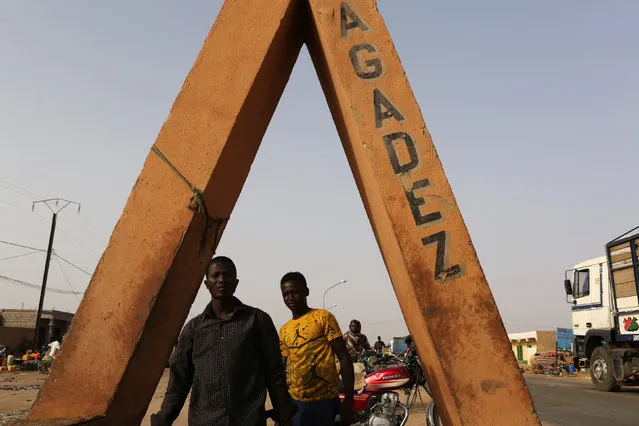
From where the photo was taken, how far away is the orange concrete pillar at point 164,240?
2770 millimetres

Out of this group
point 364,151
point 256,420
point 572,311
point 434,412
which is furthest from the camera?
point 572,311

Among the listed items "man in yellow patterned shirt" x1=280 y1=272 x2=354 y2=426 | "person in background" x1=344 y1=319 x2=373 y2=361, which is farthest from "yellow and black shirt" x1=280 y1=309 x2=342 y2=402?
"person in background" x1=344 y1=319 x2=373 y2=361

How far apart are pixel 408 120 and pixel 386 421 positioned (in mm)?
3417

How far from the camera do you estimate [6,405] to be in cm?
1099

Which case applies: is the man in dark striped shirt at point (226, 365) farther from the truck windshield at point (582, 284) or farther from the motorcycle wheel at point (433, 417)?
the truck windshield at point (582, 284)

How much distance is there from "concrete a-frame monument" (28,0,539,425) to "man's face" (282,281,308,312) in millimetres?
792

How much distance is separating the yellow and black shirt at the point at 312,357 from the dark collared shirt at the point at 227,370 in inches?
30.9

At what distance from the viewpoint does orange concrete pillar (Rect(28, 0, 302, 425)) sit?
277cm

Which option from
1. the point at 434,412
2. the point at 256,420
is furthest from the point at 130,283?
the point at 434,412

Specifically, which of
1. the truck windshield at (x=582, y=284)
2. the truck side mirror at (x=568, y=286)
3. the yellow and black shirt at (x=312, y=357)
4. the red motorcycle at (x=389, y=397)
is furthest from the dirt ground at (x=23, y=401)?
the truck windshield at (x=582, y=284)

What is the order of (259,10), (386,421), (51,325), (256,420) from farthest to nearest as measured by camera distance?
(51,325), (386,421), (259,10), (256,420)

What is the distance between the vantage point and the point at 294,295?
3.94 meters

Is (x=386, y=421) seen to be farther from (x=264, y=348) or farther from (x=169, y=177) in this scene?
(x=169, y=177)

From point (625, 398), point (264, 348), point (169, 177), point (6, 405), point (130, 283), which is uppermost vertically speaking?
point (169, 177)
